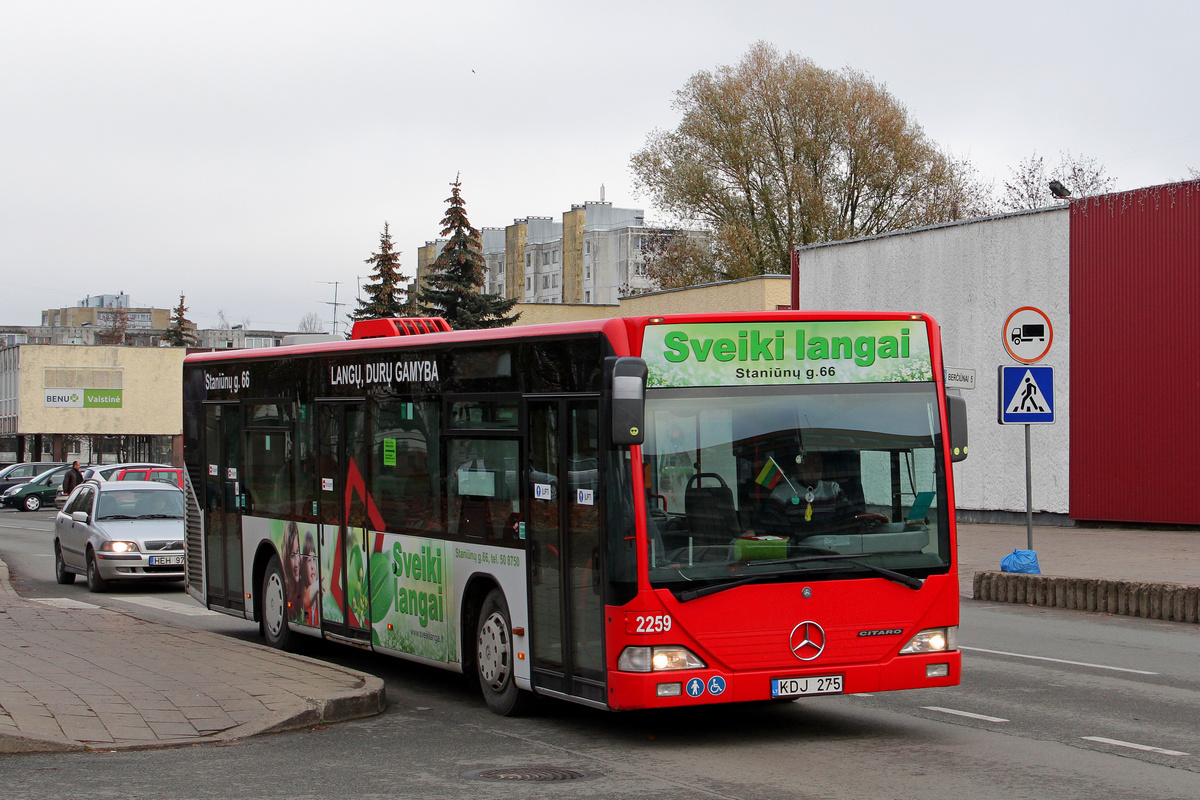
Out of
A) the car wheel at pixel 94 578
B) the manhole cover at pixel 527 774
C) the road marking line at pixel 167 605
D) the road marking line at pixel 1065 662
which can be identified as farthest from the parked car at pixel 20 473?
the manhole cover at pixel 527 774

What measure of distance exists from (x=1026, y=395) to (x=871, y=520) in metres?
9.87

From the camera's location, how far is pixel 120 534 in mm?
20531

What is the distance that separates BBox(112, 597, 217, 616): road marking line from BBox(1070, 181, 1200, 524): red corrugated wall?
17292mm

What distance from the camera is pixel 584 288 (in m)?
129

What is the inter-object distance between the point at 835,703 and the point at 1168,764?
2818 millimetres

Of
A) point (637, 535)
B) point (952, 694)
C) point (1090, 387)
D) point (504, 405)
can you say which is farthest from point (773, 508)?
point (1090, 387)

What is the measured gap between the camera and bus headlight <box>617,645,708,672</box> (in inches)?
325

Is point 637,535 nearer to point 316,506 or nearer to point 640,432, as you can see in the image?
point 640,432

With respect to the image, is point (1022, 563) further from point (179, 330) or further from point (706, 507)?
point (179, 330)

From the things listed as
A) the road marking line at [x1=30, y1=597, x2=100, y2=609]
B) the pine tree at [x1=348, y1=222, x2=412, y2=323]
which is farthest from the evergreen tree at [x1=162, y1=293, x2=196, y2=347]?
the road marking line at [x1=30, y1=597, x2=100, y2=609]

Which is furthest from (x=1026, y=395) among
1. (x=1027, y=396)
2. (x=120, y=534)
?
(x=120, y=534)

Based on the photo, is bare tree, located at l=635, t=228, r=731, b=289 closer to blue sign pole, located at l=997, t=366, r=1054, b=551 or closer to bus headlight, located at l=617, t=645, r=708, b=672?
blue sign pole, located at l=997, t=366, r=1054, b=551

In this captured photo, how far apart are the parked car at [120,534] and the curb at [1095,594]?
11130 millimetres

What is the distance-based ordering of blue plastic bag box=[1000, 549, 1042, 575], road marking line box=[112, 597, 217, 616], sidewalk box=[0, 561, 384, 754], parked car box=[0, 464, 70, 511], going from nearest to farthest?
sidewalk box=[0, 561, 384, 754]
road marking line box=[112, 597, 217, 616]
blue plastic bag box=[1000, 549, 1042, 575]
parked car box=[0, 464, 70, 511]
